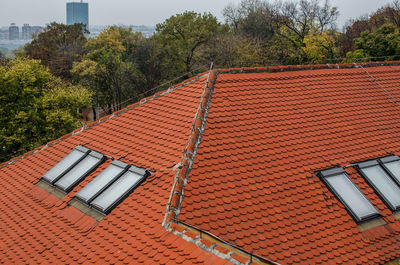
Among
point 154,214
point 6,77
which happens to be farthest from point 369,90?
point 6,77

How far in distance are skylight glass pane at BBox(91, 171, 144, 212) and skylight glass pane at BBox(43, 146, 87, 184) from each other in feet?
7.04

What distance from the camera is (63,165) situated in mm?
10609

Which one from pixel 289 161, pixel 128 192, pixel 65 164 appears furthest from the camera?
pixel 65 164

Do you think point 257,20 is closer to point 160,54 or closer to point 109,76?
point 160,54

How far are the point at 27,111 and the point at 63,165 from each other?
40.7 ft

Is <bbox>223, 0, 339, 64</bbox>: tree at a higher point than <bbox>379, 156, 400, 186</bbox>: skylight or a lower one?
higher

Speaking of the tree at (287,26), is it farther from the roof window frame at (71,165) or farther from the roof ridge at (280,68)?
the roof window frame at (71,165)

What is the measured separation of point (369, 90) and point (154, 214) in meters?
9.45

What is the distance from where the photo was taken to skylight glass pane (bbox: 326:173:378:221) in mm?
8344

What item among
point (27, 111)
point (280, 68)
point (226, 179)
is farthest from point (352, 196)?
point (27, 111)

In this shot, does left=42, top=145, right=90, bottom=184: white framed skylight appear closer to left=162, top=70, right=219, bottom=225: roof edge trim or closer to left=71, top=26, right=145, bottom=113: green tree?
left=162, top=70, right=219, bottom=225: roof edge trim

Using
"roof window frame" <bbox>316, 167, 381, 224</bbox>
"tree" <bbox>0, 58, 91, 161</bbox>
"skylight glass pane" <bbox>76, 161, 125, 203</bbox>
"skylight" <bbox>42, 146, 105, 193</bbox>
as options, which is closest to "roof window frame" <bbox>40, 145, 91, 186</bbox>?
"skylight" <bbox>42, 146, 105, 193</bbox>

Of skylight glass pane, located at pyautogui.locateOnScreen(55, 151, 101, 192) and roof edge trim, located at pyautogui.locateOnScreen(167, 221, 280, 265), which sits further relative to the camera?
skylight glass pane, located at pyautogui.locateOnScreen(55, 151, 101, 192)

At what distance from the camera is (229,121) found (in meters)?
9.48
